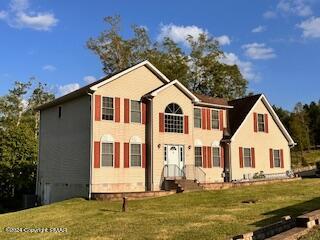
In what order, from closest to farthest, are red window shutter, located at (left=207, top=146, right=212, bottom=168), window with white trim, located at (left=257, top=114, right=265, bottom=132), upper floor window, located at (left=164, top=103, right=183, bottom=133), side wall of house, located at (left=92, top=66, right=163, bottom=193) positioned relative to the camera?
1. side wall of house, located at (left=92, top=66, right=163, bottom=193)
2. upper floor window, located at (left=164, top=103, right=183, bottom=133)
3. red window shutter, located at (left=207, top=146, right=212, bottom=168)
4. window with white trim, located at (left=257, top=114, right=265, bottom=132)

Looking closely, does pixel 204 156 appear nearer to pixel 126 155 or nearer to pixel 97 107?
pixel 126 155

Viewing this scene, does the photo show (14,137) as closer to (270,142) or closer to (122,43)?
(122,43)

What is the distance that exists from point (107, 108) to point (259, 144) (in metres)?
13.5

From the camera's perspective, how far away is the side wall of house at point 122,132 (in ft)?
81.6

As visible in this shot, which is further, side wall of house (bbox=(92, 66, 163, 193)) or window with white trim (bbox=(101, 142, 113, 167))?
window with white trim (bbox=(101, 142, 113, 167))

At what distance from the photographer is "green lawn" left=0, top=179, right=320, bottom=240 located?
12781mm

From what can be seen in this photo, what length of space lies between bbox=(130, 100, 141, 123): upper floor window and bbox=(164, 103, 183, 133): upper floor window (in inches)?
73.3

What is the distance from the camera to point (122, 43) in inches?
2002

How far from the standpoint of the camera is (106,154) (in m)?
25.2

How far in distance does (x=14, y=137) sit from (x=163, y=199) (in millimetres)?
21407

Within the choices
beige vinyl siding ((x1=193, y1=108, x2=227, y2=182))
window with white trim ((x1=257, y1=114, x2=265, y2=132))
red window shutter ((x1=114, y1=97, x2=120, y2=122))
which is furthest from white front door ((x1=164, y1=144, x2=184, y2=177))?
window with white trim ((x1=257, y1=114, x2=265, y2=132))

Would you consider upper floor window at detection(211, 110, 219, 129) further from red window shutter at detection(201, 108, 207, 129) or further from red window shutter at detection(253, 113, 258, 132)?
red window shutter at detection(253, 113, 258, 132)

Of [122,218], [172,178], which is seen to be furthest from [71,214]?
[172,178]

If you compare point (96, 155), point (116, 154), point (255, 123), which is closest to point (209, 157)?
point (255, 123)
